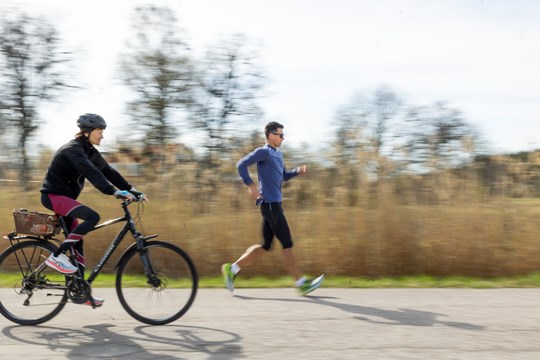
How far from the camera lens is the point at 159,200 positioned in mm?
10500

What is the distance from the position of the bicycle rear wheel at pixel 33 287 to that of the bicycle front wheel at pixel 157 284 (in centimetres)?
61

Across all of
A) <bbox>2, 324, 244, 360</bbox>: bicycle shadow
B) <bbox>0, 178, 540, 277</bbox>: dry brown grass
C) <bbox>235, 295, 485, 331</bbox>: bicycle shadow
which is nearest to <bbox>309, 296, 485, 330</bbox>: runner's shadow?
<bbox>235, 295, 485, 331</bbox>: bicycle shadow

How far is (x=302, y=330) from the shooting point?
5.52 meters

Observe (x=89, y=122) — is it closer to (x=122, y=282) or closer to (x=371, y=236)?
(x=122, y=282)

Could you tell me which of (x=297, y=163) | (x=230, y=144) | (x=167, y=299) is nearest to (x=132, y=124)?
(x=230, y=144)

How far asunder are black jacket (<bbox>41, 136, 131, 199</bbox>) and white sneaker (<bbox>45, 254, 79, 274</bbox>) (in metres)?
0.59

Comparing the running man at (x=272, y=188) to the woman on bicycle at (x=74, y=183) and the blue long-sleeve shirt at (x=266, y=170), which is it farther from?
the woman on bicycle at (x=74, y=183)

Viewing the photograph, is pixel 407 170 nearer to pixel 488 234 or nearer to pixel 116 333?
pixel 488 234

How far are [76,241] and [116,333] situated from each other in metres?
0.98

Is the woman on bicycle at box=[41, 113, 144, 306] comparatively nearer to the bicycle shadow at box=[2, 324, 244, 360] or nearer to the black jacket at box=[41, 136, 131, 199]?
the black jacket at box=[41, 136, 131, 199]

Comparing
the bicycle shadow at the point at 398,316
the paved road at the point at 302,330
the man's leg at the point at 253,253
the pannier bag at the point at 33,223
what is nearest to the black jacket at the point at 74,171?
the pannier bag at the point at 33,223

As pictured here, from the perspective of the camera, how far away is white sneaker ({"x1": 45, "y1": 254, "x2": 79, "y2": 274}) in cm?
580

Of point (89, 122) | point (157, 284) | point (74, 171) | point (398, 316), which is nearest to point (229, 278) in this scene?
point (157, 284)

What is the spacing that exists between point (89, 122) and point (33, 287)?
169cm
